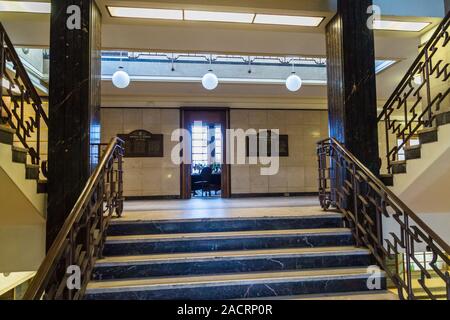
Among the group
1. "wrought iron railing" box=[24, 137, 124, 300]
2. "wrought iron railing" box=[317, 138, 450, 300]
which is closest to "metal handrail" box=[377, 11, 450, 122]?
"wrought iron railing" box=[317, 138, 450, 300]

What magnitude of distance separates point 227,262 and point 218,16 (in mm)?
3234

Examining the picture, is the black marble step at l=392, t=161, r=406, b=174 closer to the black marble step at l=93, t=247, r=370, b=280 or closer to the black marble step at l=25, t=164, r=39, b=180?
the black marble step at l=93, t=247, r=370, b=280

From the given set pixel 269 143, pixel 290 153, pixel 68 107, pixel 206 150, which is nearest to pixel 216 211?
pixel 68 107

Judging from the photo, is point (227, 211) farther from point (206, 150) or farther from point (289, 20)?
point (206, 150)

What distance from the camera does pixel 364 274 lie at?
316 centimetres

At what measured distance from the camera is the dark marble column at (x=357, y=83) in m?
4.09

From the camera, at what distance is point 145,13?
431 centimetres

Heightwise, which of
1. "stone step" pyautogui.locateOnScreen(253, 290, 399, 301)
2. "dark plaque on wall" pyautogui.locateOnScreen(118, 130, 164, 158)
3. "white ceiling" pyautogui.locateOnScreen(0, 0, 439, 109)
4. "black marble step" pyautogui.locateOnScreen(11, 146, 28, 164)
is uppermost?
"white ceiling" pyautogui.locateOnScreen(0, 0, 439, 109)

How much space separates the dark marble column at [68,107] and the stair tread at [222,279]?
43.3 inches

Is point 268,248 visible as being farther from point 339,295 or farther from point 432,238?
point 432,238

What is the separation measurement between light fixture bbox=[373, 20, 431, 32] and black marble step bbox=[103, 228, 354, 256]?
3.01 metres

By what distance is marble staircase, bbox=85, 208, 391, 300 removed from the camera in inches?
116

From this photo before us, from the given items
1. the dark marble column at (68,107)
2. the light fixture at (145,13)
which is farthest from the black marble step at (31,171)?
the light fixture at (145,13)
